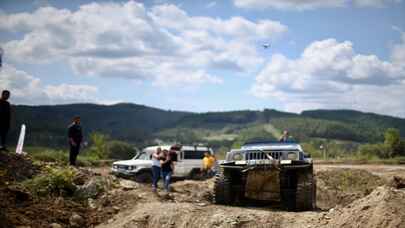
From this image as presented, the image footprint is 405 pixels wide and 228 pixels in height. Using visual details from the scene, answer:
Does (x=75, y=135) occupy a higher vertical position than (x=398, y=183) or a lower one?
higher

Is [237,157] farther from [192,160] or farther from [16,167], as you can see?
[192,160]

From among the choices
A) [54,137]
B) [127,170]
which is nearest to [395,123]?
[54,137]

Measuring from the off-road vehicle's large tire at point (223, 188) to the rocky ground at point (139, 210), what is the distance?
1090mm

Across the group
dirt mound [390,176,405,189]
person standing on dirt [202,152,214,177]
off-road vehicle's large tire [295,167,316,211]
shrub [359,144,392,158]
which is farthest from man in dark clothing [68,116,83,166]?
shrub [359,144,392,158]

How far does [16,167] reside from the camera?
11.7 m

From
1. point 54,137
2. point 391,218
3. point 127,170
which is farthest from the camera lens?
point 54,137

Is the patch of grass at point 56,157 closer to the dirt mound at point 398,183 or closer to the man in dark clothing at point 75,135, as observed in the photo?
the man in dark clothing at point 75,135

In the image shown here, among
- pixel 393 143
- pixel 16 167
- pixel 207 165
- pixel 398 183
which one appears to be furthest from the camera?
pixel 393 143

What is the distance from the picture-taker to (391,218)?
750cm

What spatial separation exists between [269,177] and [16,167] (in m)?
6.45

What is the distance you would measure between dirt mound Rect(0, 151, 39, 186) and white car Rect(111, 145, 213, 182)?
5.99 metres

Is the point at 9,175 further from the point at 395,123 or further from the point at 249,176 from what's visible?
the point at 395,123

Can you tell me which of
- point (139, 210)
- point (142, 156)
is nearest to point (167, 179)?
point (139, 210)

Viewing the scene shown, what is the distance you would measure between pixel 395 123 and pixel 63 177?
13246cm
